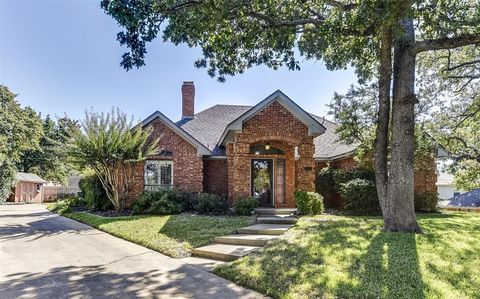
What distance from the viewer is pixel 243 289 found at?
17.3 ft

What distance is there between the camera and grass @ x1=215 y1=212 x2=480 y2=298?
496 cm

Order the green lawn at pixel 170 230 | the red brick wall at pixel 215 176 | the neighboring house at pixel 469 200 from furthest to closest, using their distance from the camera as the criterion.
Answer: the neighboring house at pixel 469 200 < the red brick wall at pixel 215 176 < the green lawn at pixel 170 230

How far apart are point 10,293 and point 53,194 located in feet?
129

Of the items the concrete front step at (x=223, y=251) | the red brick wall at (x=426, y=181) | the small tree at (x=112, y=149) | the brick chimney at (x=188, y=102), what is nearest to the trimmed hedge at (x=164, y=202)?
the small tree at (x=112, y=149)

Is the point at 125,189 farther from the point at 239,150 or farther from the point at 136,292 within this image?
the point at 136,292

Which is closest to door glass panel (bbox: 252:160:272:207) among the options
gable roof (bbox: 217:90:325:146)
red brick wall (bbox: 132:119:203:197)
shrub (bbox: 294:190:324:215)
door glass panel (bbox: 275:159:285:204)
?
door glass panel (bbox: 275:159:285:204)

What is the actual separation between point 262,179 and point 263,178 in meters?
0.07

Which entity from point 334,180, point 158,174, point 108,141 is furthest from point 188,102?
point 334,180

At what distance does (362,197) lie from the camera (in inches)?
585

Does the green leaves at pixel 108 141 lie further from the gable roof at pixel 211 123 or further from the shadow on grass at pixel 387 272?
the shadow on grass at pixel 387 272

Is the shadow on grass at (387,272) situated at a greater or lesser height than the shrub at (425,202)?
lesser

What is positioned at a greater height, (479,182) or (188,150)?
(188,150)

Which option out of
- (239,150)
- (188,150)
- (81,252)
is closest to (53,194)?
(188,150)

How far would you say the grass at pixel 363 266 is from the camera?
4965mm
